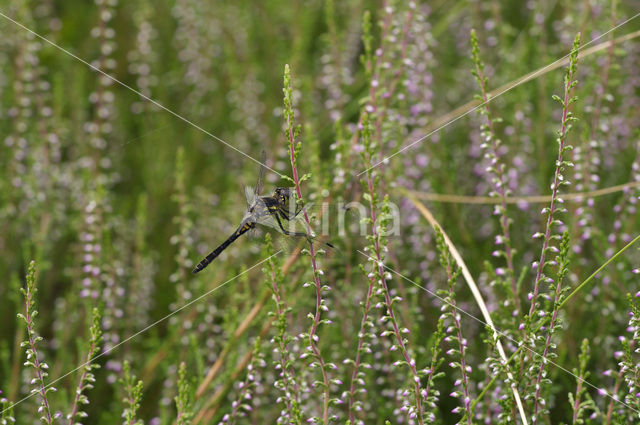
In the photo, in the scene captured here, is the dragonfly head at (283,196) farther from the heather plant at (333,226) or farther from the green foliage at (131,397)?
the green foliage at (131,397)

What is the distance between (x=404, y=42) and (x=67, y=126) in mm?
2683

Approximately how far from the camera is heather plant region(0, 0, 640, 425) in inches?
83.4

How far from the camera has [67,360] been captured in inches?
131

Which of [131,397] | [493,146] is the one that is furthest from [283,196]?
[131,397]

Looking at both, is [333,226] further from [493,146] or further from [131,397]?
[131,397]

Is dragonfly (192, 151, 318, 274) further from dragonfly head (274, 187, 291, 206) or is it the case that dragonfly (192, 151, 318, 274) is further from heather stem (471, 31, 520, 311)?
heather stem (471, 31, 520, 311)

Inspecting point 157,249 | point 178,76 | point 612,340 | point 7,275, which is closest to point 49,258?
point 7,275

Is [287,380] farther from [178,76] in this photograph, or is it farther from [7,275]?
[178,76]

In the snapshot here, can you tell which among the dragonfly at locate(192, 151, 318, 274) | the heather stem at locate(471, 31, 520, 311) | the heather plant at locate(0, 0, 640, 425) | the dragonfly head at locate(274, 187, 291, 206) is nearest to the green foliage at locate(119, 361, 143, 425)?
the heather plant at locate(0, 0, 640, 425)

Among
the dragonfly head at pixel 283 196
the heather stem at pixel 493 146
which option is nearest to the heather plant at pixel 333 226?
the heather stem at pixel 493 146

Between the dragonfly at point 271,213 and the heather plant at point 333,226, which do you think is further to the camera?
the dragonfly at point 271,213

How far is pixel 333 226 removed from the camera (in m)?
2.92

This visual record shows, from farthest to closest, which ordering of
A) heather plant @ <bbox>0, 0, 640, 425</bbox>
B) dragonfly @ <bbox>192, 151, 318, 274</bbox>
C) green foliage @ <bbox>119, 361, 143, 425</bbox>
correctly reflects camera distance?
dragonfly @ <bbox>192, 151, 318, 274</bbox> < heather plant @ <bbox>0, 0, 640, 425</bbox> < green foliage @ <bbox>119, 361, 143, 425</bbox>

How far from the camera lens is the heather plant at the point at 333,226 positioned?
2.12 m
